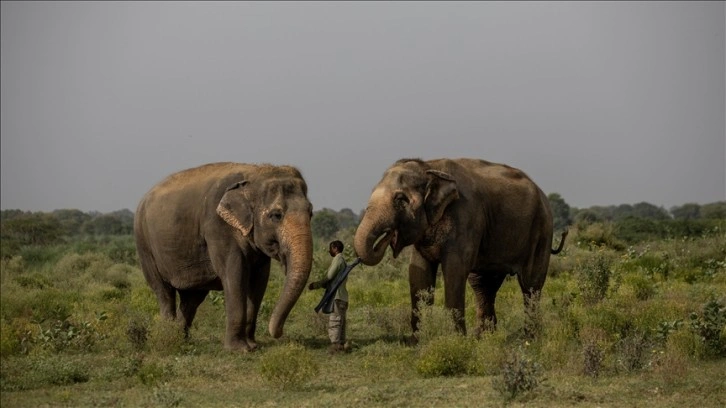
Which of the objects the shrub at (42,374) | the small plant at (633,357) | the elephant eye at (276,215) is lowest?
the shrub at (42,374)

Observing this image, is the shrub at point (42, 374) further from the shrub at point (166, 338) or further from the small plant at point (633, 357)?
the small plant at point (633, 357)

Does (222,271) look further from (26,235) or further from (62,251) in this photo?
(26,235)

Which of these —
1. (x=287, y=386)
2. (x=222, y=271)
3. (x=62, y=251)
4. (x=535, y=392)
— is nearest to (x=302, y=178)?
(x=222, y=271)

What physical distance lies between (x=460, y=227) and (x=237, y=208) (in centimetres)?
336

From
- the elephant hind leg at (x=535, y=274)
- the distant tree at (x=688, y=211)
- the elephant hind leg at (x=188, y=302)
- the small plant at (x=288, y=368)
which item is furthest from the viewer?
the distant tree at (x=688, y=211)

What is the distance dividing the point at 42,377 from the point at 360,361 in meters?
4.25

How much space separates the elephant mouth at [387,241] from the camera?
14180mm

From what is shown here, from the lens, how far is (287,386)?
11.8 metres

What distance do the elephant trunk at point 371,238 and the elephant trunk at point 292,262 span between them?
2.44 ft

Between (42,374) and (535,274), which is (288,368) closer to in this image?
(42,374)

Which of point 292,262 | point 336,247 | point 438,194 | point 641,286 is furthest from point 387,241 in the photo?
point 641,286

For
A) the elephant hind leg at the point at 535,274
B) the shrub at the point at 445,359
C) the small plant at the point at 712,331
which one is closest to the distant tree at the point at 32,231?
the elephant hind leg at the point at 535,274

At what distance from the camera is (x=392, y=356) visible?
42.5 feet

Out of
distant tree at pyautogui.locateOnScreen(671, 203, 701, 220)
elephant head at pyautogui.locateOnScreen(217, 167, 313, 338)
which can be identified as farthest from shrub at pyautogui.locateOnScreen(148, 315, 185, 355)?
distant tree at pyautogui.locateOnScreen(671, 203, 701, 220)
